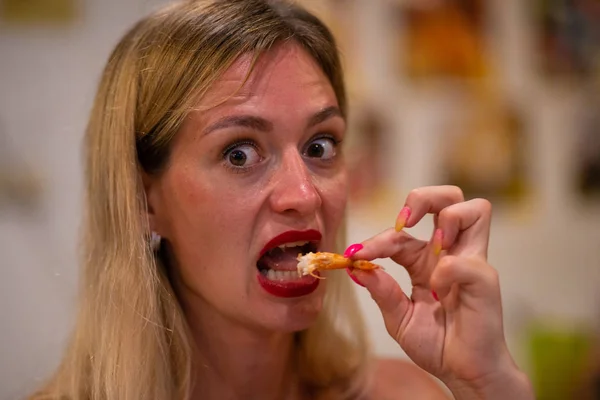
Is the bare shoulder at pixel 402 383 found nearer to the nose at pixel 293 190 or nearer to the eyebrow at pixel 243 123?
the nose at pixel 293 190

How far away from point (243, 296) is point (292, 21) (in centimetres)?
48

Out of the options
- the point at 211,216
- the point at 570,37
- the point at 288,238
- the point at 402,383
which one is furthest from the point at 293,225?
the point at 570,37

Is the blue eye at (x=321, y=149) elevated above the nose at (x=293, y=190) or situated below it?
above

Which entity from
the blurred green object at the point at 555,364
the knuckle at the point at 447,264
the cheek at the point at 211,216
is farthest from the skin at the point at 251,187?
the blurred green object at the point at 555,364

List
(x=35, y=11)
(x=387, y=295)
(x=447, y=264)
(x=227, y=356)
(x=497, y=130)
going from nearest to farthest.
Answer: (x=447, y=264)
(x=387, y=295)
(x=227, y=356)
(x=35, y=11)
(x=497, y=130)

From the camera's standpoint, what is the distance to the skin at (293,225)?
2.91 ft

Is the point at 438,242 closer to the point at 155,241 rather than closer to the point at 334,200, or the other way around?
the point at 334,200

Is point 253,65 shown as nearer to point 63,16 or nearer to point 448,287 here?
point 448,287

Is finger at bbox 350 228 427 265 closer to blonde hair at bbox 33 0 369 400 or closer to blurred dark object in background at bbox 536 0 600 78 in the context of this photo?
blonde hair at bbox 33 0 369 400

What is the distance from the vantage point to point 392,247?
936mm

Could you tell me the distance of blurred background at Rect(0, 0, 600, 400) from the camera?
1761mm

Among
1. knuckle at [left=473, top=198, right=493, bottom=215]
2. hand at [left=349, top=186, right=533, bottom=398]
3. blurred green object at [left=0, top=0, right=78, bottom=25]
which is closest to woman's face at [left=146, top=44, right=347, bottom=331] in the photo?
hand at [left=349, top=186, right=533, bottom=398]

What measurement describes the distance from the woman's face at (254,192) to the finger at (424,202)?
0.14 m

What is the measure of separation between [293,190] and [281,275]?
0.15 m
